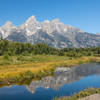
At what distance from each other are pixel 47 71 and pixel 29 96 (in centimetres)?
3438

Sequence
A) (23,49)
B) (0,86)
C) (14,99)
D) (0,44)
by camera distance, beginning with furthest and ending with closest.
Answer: (23,49) < (0,44) < (0,86) < (14,99)

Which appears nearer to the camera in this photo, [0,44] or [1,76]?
[1,76]

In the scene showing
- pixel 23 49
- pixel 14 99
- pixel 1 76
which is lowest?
pixel 14 99

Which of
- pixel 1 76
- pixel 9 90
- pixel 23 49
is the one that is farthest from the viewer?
pixel 23 49

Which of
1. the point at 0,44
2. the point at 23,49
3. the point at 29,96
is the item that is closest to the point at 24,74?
the point at 29,96

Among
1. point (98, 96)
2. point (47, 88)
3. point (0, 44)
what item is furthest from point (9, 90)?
point (0, 44)

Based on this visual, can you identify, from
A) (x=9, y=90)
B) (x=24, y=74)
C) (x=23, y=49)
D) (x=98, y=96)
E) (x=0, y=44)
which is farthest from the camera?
(x=23, y=49)

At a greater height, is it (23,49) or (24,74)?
(23,49)

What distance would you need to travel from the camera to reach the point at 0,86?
5144cm

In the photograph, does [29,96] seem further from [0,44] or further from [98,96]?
[0,44]

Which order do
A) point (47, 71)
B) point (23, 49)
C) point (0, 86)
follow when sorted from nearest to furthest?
point (0, 86)
point (47, 71)
point (23, 49)

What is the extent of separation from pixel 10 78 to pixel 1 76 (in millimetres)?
3306

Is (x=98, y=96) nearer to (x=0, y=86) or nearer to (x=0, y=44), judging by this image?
(x=0, y=86)

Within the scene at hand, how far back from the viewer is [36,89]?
50.2m
